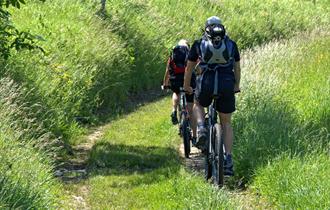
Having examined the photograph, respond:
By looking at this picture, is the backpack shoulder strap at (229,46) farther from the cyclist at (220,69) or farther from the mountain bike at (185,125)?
the mountain bike at (185,125)

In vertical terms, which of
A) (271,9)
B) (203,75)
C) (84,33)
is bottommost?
(203,75)

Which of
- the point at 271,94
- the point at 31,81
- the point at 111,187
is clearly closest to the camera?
the point at 111,187

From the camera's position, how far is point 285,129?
384 inches

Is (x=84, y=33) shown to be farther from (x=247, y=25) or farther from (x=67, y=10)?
(x=247, y=25)

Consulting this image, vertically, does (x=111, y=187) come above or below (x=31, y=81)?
below

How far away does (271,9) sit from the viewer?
96.3ft

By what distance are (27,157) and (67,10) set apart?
440 inches

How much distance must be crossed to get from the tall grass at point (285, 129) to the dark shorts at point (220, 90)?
94cm

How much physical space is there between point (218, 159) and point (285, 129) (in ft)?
5.41

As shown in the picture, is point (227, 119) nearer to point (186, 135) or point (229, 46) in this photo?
point (229, 46)

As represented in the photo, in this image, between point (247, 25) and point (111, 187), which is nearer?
point (111, 187)

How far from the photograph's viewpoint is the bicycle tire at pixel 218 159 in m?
8.55

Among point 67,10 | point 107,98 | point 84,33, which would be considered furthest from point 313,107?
point 67,10

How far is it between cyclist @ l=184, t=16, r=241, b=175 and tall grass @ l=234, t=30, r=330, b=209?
0.71 meters
